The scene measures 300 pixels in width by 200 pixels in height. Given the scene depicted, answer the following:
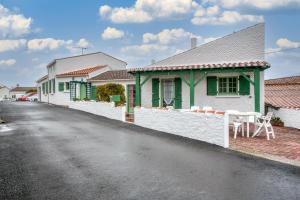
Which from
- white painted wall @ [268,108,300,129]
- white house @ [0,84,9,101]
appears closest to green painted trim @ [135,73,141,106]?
white painted wall @ [268,108,300,129]

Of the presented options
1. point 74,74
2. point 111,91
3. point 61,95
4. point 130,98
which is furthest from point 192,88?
point 61,95

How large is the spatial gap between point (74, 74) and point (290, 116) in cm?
2190

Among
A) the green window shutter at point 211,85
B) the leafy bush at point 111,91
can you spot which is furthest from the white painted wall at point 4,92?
the green window shutter at point 211,85

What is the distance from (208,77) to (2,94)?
104m

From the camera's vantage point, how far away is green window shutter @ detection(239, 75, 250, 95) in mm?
17688

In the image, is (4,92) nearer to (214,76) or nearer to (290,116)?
(214,76)

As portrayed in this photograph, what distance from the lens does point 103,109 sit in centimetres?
2298

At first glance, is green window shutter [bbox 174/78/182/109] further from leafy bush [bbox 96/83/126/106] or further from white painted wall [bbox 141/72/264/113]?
leafy bush [bbox 96/83/126/106]

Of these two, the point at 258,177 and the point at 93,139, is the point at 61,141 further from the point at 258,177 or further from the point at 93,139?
the point at 258,177

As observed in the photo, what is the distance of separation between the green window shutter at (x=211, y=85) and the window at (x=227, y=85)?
9.4 inches

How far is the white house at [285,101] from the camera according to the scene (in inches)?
668

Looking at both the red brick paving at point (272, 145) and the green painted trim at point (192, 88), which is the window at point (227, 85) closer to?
the green painted trim at point (192, 88)

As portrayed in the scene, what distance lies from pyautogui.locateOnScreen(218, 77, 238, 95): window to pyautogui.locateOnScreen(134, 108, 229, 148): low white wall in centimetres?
460

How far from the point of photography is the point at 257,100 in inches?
636
